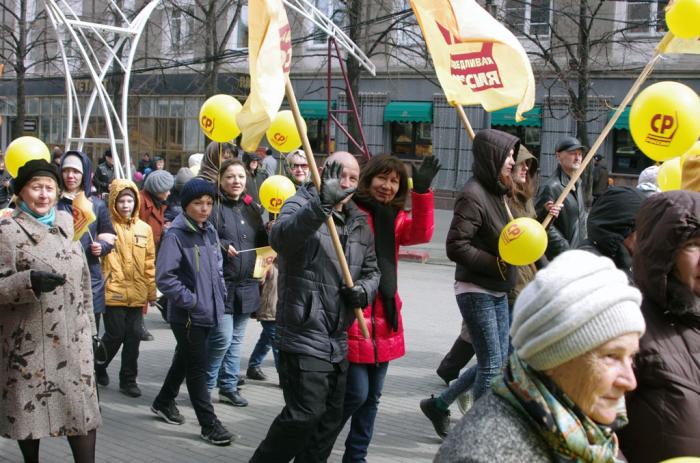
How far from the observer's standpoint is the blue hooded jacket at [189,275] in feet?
20.0

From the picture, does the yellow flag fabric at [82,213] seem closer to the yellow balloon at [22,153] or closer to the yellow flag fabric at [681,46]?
the yellow balloon at [22,153]

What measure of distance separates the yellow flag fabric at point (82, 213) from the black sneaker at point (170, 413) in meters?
1.35

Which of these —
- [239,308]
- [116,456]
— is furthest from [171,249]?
[116,456]

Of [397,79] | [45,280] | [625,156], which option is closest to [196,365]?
[45,280]

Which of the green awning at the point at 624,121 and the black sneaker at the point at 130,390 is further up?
the green awning at the point at 624,121

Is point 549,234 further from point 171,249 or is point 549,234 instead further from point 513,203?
point 171,249

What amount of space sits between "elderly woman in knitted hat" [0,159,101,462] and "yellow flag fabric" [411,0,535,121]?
237 centimetres

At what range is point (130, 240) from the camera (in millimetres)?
7449

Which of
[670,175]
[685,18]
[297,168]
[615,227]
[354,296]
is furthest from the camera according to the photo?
[297,168]

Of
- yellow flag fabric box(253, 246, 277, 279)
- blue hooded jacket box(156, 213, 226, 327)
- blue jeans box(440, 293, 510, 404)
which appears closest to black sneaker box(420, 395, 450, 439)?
blue jeans box(440, 293, 510, 404)

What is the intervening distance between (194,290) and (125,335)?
4.85 feet

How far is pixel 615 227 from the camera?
4.07 m

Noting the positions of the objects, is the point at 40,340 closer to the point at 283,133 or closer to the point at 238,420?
the point at 238,420

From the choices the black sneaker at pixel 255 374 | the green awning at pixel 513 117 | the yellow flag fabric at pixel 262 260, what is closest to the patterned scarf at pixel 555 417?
the yellow flag fabric at pixel 262 260
